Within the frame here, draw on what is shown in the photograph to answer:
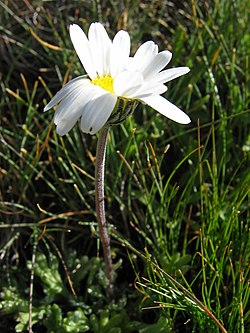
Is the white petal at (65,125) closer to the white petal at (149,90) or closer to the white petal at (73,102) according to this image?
the white petal at (73,102)

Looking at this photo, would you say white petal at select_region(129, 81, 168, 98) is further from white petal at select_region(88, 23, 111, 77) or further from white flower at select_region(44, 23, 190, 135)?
white petal at select_region(88, 23, 111, 77)

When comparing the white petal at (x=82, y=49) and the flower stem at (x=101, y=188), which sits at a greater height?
the white petal at (x=82, y=49)

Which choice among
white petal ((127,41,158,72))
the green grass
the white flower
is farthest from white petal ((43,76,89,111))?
the green grass

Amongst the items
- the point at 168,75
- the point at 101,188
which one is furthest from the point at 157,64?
the point at 101,188

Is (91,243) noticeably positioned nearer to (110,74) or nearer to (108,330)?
(108,330)

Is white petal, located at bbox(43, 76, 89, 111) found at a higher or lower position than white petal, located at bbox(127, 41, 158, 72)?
lower

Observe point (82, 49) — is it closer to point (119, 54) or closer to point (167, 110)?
point (119, 54)

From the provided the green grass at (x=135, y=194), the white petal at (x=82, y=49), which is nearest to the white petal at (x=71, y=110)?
the white petal at (x=82, y=49)
